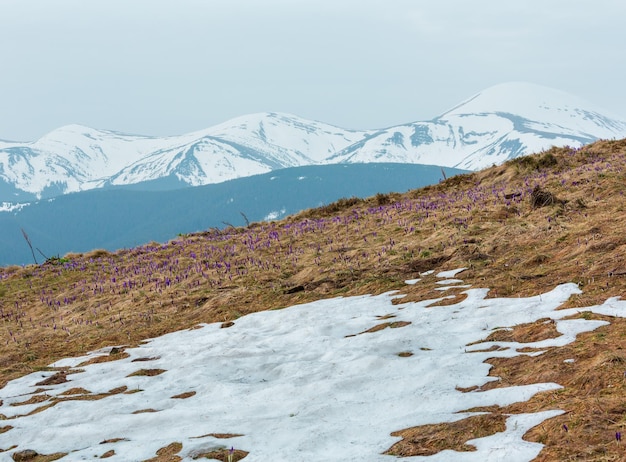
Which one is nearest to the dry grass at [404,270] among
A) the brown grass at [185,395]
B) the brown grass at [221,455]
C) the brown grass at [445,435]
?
the brown grass at [445,435]

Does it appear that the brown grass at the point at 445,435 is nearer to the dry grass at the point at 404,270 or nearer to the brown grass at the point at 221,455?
the dry grass at the point at 404,270

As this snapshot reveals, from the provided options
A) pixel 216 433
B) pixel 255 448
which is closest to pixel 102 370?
pixel 216 433

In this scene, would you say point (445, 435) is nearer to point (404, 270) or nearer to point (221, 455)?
point (221, 455)

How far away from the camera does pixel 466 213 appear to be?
22000mm

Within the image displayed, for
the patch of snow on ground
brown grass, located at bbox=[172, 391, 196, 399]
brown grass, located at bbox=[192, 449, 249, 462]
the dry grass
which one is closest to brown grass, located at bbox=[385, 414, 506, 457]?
the patch of snow on ground

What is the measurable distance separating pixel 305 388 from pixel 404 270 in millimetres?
8498

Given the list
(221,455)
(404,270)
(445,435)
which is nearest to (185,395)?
(221,455)

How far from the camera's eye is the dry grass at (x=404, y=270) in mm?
8023

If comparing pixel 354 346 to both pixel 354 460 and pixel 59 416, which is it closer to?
pixel 354 460

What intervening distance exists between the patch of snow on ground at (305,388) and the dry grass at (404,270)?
535 mm

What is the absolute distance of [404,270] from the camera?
56.0ft

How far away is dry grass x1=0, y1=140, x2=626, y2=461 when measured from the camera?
8.02 metres

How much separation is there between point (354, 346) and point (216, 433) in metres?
4.00

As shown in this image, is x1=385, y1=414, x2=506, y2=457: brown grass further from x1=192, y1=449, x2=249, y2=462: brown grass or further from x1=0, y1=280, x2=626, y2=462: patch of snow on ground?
x1=192, y1=449, x2=249, y2=462: brown grass
